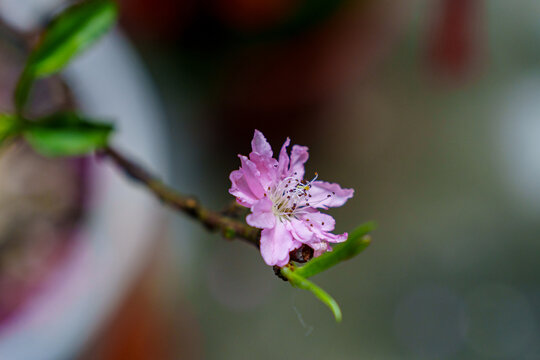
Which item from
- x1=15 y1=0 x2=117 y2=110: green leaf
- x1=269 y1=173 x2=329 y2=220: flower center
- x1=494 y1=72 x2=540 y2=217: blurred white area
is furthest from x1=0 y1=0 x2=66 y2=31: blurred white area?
x1=494 y1=72 x2=540 y2=217: blurred white area

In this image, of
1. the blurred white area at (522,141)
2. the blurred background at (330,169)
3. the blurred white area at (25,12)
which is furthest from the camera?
→ the blurred white area at (522,141)

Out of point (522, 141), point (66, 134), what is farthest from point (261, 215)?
point (522, 141)

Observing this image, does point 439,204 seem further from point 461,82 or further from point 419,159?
point 461,82

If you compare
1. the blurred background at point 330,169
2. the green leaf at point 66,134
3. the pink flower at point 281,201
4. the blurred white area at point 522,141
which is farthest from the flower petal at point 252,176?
the blurred white area at point 522,141

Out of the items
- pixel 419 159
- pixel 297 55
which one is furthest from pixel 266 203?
pixel 419 159

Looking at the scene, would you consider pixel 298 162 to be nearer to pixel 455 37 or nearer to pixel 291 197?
pixel 291 197

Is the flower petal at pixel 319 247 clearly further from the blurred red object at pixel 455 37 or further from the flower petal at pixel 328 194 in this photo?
the blurred red object at pixel 455 37
